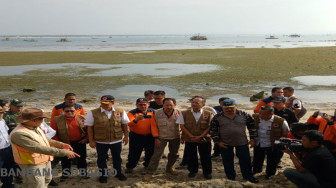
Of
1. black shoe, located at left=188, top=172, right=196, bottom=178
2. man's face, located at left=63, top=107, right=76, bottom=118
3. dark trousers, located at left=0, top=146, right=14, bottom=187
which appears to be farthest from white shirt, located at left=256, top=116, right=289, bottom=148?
dark trousers, located at left=0, top=146, right=14, bottom=187

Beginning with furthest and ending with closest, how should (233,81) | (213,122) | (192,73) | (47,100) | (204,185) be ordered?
1. (192,73)
2. (233,81)
3. (47,100)
4. (213,122)
5. (204,185)

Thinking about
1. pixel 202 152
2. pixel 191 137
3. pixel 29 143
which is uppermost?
pixel 29 143

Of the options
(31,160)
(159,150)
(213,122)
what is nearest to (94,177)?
(159,150)

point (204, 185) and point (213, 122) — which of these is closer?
point (204, 185)

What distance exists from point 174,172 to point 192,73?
17.8 metres

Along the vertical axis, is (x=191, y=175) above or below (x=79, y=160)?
below

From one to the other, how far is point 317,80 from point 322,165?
685 inches

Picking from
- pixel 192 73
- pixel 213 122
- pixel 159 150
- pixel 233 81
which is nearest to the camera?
pixel 213 122

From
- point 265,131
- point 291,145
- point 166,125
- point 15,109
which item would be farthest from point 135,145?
point 291,145

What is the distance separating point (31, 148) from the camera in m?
3.75

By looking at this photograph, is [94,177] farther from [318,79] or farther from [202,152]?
[318,79]

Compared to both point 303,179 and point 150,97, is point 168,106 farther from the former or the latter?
point 303,179

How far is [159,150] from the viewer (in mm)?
5988

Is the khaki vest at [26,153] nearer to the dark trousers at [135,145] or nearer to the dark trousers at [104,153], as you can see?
the dark trousers at [104,153]
